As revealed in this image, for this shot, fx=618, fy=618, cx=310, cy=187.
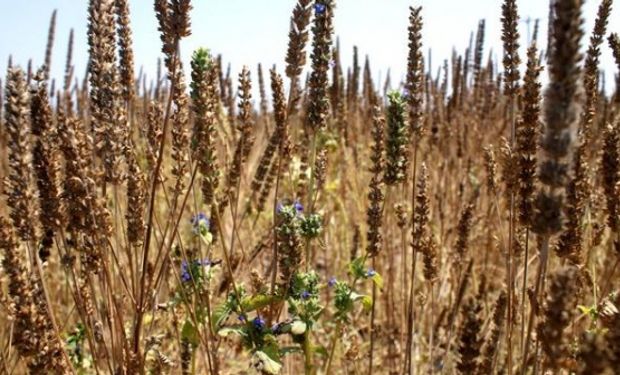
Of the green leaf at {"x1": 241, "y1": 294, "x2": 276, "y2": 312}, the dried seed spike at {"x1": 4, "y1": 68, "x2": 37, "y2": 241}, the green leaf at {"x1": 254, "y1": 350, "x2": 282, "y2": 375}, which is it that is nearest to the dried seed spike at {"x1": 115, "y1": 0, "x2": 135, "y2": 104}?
the dried seed spike at {"x1": 4, "y1": 68, "x2": 37, "y2": 241}

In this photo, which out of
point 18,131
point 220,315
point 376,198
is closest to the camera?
point 18,131

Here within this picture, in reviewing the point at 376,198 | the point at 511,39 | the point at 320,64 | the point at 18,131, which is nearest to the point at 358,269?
the point at 376,198

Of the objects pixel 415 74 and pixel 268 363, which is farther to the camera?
pixel 415 74

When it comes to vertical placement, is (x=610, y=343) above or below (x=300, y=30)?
below

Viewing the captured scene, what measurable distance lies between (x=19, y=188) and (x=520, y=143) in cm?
109

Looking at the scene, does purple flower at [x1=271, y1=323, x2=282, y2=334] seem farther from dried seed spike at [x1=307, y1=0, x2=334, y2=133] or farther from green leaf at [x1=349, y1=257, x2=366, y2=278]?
dried seed spike at [x1=307, y1=0, x2=334, y2=133]

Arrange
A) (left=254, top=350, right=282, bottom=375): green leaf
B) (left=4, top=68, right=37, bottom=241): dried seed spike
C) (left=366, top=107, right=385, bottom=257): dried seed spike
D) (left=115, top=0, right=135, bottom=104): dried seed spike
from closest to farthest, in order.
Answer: (left=4, top=68, right=37, bottom=241): dried seed spike
(left=254, top=350, right=282, bottom=375): green leaf
(left=115, top=0, right=135, bottom=104): dried seed spike
(left=366, top=107, right=385, bottom=257): dried seed spike

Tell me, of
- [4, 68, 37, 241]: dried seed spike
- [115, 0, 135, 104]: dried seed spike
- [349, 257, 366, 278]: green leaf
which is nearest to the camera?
[4, 68, 37, 241]: dried seed spike

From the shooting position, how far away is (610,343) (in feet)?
2.92

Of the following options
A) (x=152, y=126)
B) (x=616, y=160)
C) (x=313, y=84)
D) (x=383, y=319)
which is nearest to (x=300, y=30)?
(x=313, y=84)

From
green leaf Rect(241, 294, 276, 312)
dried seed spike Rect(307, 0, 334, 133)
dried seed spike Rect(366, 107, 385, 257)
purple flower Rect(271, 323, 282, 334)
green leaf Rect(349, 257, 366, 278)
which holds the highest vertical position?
dried seed spike Rect(307, 0, 334, 133)

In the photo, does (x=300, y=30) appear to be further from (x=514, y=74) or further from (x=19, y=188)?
(x=19, y=188)

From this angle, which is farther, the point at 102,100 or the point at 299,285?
the point at 299,285

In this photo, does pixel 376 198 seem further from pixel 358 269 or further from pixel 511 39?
pixel 511 39
